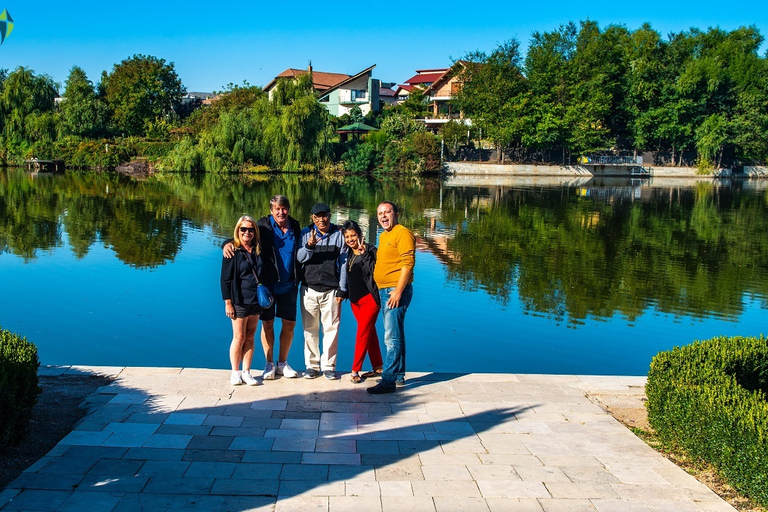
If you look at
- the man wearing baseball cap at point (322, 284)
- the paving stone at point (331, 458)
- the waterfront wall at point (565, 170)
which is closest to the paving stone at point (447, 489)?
the paving stone at point (331, 458)

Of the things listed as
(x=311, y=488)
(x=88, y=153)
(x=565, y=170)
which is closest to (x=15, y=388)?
(x=311, y=488)

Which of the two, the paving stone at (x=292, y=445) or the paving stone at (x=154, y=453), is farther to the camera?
the paving stone at (x=292, y=445)

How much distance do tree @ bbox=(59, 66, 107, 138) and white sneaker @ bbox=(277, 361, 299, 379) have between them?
171 feet

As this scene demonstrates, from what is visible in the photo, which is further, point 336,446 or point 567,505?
point 336,446

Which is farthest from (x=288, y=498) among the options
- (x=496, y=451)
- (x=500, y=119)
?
(x=500, y=119)

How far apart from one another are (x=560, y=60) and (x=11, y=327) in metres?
50.0

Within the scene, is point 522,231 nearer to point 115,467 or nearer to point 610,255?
point 610,255

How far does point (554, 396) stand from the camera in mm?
6309

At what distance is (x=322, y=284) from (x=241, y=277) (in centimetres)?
80

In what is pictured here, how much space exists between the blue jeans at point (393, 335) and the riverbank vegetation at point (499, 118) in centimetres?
4023

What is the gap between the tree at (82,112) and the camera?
173 feet

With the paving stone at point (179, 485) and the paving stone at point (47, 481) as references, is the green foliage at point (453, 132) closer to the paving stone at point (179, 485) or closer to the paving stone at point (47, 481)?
the paving stone at point (179, 485)

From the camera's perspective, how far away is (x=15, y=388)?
441cm

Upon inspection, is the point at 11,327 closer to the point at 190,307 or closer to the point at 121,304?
the point at 121,304
